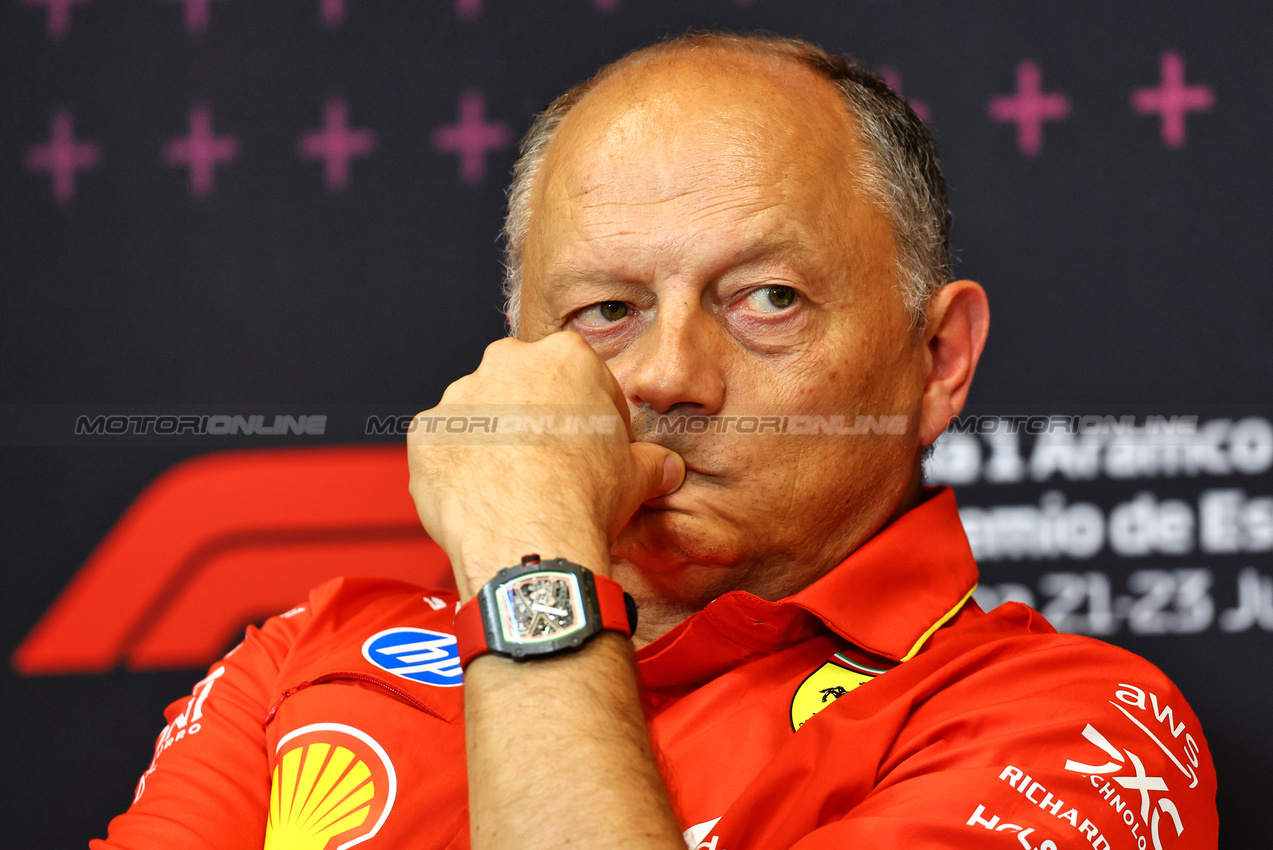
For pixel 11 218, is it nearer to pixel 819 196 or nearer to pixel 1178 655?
pixel 819 196

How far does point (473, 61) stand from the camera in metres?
1.91

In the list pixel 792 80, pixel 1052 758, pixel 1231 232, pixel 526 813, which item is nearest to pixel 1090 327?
pixel 1231 232

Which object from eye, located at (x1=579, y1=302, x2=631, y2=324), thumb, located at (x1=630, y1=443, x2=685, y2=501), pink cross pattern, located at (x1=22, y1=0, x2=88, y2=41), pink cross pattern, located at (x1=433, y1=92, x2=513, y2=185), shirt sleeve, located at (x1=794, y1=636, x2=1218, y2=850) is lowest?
shirt sleeve, located at (x1=794, y1=636, x2=1218, y2=850)

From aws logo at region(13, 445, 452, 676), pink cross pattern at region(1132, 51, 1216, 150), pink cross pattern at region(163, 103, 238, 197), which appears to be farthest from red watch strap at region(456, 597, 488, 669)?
pink cross pattern at region(1132, 51, 1216, 150)

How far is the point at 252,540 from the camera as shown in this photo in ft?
6.33

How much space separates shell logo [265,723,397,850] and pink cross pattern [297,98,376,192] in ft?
3.60

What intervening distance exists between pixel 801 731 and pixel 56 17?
183 centimetres

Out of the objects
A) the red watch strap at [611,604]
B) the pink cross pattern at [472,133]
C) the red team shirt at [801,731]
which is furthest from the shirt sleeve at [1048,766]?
the pink cross pattern at [472,133]

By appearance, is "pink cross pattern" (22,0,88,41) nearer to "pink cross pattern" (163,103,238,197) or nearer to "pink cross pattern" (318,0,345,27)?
"pink cross pattern" (163,103,238,197)

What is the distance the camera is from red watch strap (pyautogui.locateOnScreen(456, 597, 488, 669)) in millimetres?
830

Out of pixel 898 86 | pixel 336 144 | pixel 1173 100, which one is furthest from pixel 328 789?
pixel 1173 100

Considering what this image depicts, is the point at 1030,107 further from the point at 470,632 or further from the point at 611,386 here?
the point at 470,632

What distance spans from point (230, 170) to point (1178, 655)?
1910mm

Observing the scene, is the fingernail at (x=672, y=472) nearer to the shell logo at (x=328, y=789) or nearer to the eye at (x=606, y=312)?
the eye at (x=606, y=312)
